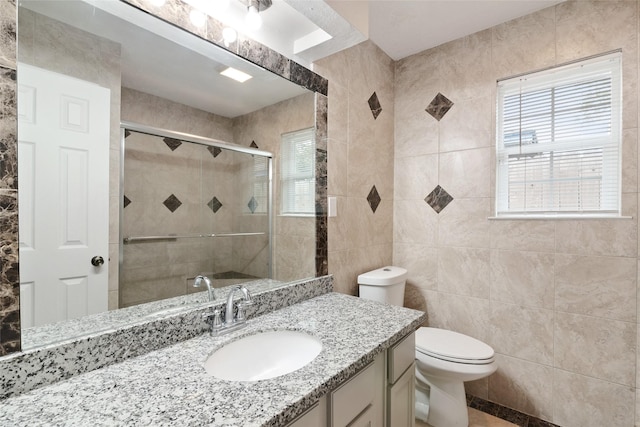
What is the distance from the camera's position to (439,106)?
212cm

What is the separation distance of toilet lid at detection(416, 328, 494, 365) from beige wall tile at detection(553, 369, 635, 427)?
0.50 m

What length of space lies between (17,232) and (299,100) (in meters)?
1.22

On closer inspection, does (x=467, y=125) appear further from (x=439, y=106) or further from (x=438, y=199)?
(x=438, y=199)

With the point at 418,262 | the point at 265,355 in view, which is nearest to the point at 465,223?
the point at 418,262

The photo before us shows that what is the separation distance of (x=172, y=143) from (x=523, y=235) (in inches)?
76.5

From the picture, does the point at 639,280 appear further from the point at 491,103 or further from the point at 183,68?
the point at 183,68

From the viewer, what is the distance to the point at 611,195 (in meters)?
1.59

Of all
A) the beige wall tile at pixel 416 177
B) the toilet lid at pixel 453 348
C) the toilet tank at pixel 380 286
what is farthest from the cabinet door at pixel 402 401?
the beige wall tile at pixel 416 177

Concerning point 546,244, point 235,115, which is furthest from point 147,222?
point 546,244

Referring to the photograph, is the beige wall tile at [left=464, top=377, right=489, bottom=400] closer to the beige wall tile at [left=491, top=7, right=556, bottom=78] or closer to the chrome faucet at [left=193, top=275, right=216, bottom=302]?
the chrome faucet at [left=193, top=275, right=216, bottom=302]

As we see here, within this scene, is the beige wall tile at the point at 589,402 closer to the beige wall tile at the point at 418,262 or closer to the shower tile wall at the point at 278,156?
the beige wall tile at the point at 418,262

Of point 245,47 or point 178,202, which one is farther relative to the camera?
point 245,47

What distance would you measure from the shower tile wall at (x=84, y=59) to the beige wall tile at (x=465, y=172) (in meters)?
1.90

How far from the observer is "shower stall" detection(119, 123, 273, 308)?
0.97 meters
